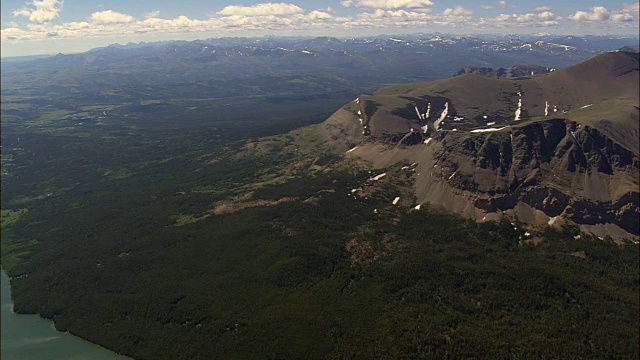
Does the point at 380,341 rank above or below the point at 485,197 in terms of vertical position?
below

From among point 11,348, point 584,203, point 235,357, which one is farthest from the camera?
point 584,203

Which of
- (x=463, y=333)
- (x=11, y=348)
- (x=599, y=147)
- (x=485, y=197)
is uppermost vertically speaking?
(x=599, y=147)

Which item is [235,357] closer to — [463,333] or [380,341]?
[380,341]

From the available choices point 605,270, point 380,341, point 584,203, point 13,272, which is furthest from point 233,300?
point 584,203

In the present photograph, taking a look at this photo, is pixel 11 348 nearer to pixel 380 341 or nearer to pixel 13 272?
pixel 13 272

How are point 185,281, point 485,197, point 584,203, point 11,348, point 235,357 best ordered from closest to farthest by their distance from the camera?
1. point 235,357
2. point 11,348
3. point 185,281
4. point 584,203
5. point 485,197

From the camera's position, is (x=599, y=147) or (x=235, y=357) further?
(x=599, y=147)
